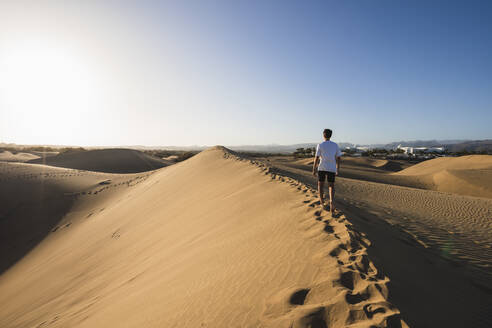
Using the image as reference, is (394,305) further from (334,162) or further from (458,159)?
(458,159)

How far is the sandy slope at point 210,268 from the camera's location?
2199mm

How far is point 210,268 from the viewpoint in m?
3.28

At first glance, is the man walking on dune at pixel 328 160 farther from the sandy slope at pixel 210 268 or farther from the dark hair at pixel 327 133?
the sandy slope at pixel 210 268

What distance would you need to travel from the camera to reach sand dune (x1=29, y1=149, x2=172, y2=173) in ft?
85.0

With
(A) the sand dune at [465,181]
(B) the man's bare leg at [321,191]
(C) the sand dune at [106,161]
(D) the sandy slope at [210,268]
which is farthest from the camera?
(C) the sand dune at [106,161]

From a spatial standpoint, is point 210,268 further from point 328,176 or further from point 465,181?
point 465,181

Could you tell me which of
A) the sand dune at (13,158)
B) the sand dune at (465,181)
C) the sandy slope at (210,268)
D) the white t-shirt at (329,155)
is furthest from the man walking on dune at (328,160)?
the sand dune at (13,158)

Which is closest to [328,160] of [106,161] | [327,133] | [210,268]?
[327,133]

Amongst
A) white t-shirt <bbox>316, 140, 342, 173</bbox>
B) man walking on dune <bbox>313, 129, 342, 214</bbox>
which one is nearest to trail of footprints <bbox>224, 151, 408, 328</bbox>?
man walking on dune <bbox>313, 129, 342, 214</bbox>

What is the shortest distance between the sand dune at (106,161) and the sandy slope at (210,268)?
19353 mm

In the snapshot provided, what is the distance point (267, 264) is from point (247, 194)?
339 centimetres

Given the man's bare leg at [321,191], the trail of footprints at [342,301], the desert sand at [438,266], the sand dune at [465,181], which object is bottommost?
the sand dune at [465,181]

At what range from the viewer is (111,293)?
393 centimetres

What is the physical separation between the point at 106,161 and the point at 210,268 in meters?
29.5
